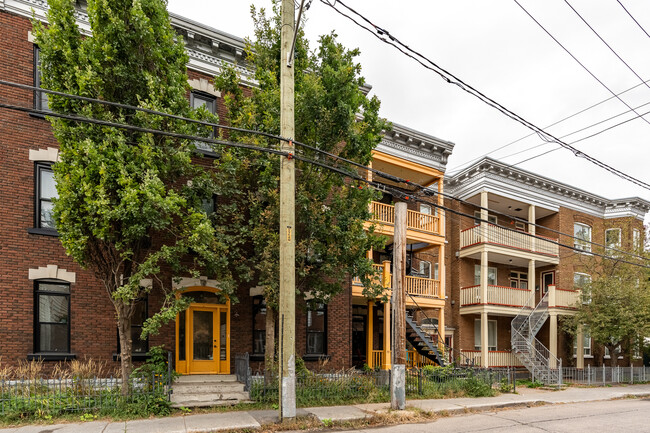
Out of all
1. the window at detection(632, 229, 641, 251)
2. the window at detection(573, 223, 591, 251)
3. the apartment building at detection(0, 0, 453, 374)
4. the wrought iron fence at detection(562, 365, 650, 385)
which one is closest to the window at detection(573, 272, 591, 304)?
the window at detection(573, 223, 591, 251)

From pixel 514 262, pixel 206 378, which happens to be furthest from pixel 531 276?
pixel 206 378

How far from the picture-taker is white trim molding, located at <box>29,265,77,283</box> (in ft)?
39.1

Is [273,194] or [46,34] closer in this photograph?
[46,34]

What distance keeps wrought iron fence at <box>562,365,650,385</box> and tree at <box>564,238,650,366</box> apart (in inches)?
51.1

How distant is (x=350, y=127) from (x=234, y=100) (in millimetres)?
3665

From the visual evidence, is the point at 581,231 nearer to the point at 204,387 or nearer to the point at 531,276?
the point at 531,276

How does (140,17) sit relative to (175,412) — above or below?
above

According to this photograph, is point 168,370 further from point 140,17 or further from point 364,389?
point 140,17

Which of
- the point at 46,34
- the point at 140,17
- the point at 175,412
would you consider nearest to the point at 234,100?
the point at 140,17

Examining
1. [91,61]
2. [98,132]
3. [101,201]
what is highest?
[91,61]

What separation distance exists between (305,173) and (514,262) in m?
18.1

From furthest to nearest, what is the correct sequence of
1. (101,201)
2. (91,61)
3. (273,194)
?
(273,194) < (91,61) < (101,201)

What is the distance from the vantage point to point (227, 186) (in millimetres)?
12336

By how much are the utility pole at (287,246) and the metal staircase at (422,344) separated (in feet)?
31.5
